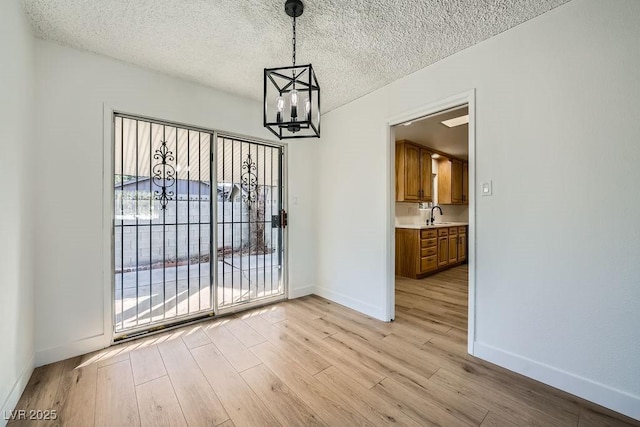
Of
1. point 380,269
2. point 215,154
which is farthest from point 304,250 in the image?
point 215,154

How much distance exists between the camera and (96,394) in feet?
5.65

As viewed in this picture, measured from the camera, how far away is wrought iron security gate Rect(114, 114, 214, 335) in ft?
8.30

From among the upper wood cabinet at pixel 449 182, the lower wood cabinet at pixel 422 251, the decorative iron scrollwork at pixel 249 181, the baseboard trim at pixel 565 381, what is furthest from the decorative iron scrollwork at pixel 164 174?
the upper wood cabinet at pixel 449 182

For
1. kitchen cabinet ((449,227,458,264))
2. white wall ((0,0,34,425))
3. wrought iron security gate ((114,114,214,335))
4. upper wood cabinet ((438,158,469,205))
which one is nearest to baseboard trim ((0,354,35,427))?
white wall ((0,0,34,425))

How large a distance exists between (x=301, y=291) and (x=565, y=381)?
2.75m

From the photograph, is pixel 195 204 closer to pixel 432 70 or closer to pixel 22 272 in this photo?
pixel 22 272

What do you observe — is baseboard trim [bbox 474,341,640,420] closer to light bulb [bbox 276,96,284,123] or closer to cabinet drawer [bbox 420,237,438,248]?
light bulb [bbox 276,96,284,123]

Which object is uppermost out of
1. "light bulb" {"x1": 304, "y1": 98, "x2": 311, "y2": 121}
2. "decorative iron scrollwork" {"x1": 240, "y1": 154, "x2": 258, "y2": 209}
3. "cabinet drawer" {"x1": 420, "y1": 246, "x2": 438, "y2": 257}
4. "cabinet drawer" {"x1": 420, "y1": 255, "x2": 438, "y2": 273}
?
"light bulb" {"x1": 304, "y1": 98, "x2": 311, "y2": 121}

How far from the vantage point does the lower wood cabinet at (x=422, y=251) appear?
4648mm

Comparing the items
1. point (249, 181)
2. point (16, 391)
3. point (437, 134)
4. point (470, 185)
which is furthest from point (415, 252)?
point (16, 391)

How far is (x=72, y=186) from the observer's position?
2.18 m

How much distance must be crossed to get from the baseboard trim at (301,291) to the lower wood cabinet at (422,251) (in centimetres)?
195

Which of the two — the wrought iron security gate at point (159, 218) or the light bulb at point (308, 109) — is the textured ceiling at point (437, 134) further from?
the wrought iron security gate at point (159, 218)

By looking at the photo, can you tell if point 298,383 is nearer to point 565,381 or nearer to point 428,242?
point 565,381
